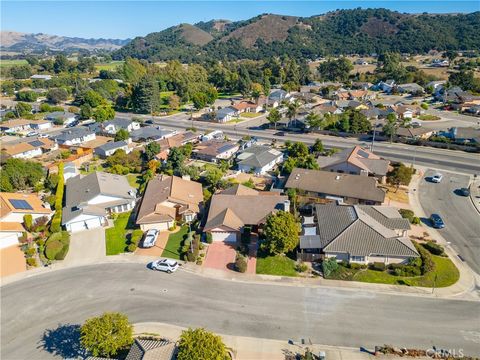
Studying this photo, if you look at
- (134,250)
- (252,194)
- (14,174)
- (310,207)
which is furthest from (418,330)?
(14,174)

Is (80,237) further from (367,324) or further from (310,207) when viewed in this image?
(367,324)

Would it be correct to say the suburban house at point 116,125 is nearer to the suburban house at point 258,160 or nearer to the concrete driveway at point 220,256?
the suburban house at point 258,160

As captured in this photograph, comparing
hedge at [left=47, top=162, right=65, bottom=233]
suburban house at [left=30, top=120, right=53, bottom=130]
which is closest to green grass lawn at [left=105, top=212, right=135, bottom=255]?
hedge at [left=47, top=162, right=65, bottom=233]

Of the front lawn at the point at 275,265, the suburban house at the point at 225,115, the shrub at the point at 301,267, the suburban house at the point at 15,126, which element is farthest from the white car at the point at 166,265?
the suburban house at the point at 15,126

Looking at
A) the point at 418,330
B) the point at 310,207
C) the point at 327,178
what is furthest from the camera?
the point at 327,178

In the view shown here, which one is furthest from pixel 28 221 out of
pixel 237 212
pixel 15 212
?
pixel 237 212

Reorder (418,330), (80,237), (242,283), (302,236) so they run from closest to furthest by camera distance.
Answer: (418,330) → (242,283) → (302,236) → (80,237)
